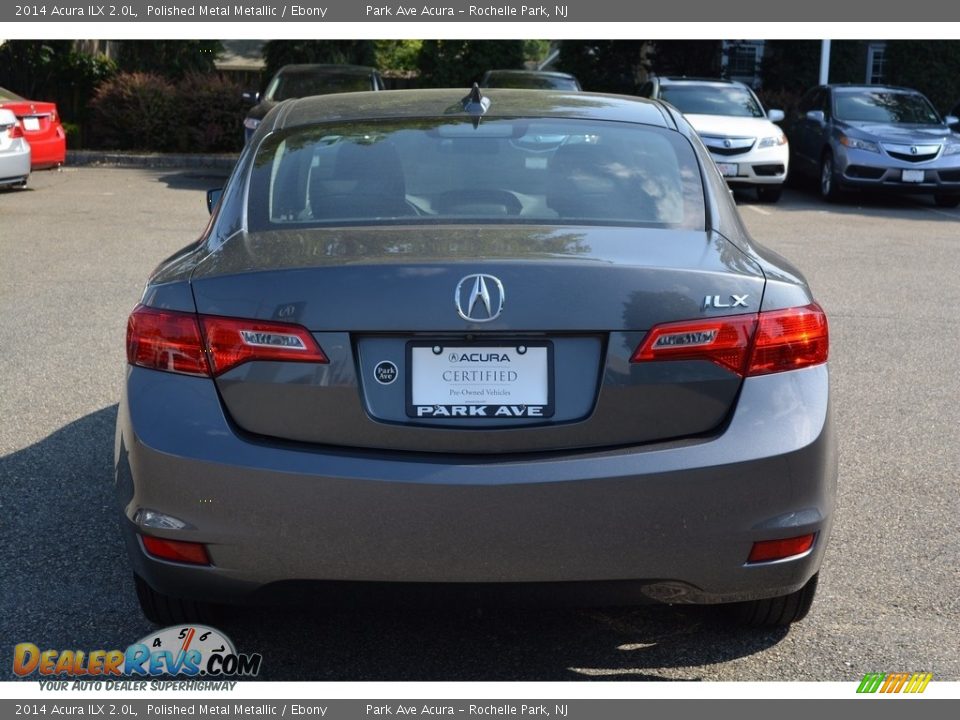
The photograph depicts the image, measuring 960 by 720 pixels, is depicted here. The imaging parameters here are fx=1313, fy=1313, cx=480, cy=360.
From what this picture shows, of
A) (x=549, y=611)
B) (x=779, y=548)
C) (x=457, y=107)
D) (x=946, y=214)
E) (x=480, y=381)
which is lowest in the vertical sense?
(x=946, y=214)

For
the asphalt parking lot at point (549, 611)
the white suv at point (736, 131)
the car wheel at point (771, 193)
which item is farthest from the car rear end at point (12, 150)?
the car wheel at point (771, 193)

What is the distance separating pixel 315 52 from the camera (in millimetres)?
25594

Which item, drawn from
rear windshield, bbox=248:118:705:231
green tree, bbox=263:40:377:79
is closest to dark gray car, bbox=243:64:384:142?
green tree, bbox=263:40:377:79

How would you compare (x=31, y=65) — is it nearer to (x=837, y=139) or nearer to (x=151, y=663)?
(x=837, y=139)

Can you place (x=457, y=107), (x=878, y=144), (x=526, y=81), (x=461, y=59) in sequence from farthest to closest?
1. (x=461, y=59)
2. (x=526, y=81)
3. (x=878, y=144)
4. (x=457, y=107)

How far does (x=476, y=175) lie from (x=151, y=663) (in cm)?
176

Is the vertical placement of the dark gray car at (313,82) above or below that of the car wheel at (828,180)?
above

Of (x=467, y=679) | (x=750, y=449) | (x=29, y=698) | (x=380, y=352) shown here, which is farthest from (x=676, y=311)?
(x=29, y=698)

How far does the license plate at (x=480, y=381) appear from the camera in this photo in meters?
3.22

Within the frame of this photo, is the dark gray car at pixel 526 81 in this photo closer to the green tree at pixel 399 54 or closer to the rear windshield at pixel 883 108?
the rear windshield at pixel 883 108

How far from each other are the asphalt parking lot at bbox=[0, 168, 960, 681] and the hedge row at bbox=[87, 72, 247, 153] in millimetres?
13683

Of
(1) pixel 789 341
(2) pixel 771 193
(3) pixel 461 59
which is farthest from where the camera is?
(3) pixel 461 59

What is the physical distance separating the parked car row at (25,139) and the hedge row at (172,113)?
4632 mm

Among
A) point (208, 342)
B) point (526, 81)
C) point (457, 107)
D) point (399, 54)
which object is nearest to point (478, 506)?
point (208, 342)
